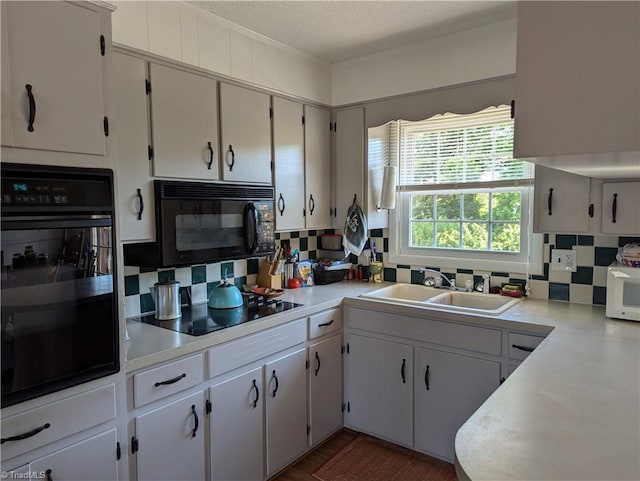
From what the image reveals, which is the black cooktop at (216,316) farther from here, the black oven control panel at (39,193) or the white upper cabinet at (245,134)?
the black oven control panel at (39,193)

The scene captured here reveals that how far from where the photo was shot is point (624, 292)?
85.5 inches

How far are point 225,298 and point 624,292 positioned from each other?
2.02m

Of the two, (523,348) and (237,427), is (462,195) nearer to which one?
(523,348)

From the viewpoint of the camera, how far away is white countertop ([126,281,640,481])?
3.26 feet

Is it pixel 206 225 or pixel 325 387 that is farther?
pixel 325 387

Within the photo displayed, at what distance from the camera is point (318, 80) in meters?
3.09

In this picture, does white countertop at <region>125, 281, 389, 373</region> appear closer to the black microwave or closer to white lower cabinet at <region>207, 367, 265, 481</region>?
white lower cabinet at <region>207, 367, 265, 481</region>

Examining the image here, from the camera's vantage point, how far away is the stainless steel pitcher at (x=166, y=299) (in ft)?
7.39

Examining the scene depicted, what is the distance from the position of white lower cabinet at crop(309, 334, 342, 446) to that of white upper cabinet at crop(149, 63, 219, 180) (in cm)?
119

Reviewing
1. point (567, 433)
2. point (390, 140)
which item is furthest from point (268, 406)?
point (390, 140)

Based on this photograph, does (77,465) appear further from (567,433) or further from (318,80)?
(318,80)

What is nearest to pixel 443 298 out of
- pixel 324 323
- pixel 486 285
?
pixel 486 285

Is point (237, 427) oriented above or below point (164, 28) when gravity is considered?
below

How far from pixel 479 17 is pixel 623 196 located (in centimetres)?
121
